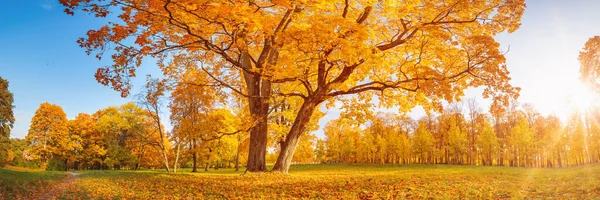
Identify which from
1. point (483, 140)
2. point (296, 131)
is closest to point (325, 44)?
point (296, 131)

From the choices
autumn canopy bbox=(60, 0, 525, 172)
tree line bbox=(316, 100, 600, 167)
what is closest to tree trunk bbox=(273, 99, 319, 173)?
autumn canopy bbox=(60, 0, 525, 172)

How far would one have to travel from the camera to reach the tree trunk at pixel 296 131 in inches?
598

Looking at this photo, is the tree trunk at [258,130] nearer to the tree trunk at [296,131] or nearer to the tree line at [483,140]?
the tree trunk at [296,131]

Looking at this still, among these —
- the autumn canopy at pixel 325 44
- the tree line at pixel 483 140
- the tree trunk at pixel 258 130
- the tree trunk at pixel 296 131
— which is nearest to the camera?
the autumn canopy at pixel 325 44

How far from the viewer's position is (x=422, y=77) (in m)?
12.7

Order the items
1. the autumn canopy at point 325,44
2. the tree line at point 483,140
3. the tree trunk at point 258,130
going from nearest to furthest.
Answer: the autumn canopy at point 325,44, the tree trunk at point 258,130, the tree line at point 483,140

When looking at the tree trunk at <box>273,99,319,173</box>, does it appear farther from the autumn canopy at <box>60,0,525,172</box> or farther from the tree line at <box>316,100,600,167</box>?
the tree line at <box>316,100,600,167</box>

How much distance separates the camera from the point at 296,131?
50.5ft

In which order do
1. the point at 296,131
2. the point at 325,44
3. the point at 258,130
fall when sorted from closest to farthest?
the point at 325,44 < the point at 296,131 < the point at 258,130

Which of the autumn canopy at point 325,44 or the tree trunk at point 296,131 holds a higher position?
the autumn canopy at point 325,44

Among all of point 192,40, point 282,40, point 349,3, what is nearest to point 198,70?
point 192,40

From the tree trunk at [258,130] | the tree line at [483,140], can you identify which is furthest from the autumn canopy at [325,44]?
the tree line at [483,140]

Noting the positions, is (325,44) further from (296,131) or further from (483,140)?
(483,140)

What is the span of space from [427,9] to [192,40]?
904 centimetres
